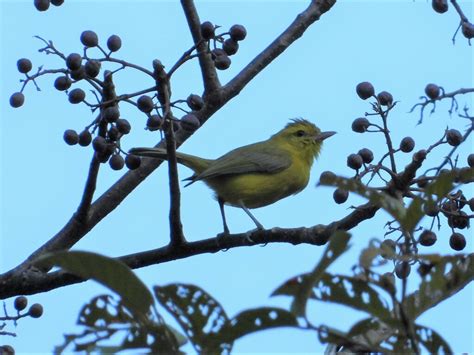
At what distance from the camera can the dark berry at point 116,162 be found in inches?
174

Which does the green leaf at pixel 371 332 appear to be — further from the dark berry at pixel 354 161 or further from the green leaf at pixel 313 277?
the dark berry at pixel 354 161

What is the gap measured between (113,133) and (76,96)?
0.31 meters

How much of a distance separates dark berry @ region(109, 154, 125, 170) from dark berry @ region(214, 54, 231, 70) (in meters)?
0.73

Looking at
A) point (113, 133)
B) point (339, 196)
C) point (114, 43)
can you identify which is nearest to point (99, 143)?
point (113, 133)

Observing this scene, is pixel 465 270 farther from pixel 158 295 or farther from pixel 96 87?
pixel 96 87

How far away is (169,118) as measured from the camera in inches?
144

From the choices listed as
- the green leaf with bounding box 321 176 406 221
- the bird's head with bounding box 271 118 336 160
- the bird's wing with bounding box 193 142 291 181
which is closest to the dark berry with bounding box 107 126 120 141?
the green leaf with bounding box 321 176 406 221

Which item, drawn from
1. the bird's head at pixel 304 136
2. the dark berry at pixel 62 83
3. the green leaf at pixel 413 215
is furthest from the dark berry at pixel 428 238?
the bird's head at pixel 304 136

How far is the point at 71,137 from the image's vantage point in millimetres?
4605

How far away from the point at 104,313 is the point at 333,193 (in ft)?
8.98

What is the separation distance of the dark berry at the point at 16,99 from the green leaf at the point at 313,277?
3.43 m

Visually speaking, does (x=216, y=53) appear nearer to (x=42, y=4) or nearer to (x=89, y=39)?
(x=89, y=39)

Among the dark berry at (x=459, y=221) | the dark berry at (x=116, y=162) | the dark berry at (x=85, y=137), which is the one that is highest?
the dark berry at (x=85, y=137)

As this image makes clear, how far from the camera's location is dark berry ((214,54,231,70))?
15.0 feet
